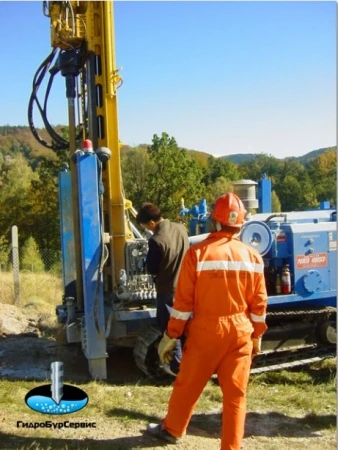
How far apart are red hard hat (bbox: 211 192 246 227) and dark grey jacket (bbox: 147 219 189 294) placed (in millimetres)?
1245

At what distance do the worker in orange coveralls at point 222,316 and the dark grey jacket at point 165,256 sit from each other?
1.18m

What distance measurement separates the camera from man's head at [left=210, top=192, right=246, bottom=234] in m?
3.67

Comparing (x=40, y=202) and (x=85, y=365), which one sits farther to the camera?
(x=40, y=202)

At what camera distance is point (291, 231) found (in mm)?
5961

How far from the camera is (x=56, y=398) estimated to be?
15.3 feet

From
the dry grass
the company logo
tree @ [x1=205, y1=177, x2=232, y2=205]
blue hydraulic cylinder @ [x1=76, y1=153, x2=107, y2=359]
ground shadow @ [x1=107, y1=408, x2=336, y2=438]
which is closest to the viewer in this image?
ground shadow @ [x1=107, y1=408, x2=336, y2=438]

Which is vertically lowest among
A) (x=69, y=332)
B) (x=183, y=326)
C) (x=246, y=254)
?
(x=69, y=332)

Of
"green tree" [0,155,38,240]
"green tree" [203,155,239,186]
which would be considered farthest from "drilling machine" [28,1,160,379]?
"green tree" [203,155,239,186]

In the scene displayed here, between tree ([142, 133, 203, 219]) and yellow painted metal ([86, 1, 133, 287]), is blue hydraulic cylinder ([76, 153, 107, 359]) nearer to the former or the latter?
yellow painted metal ([86, 1, 133, 287])

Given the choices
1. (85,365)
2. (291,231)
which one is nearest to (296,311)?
(291,231)

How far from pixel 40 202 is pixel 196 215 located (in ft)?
59.6

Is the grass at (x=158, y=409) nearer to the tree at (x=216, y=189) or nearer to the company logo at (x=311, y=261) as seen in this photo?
the company logo at (x=311, y=261)

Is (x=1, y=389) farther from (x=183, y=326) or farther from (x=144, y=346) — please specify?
(x=183, y=326)

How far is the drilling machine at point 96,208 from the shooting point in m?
5.26
